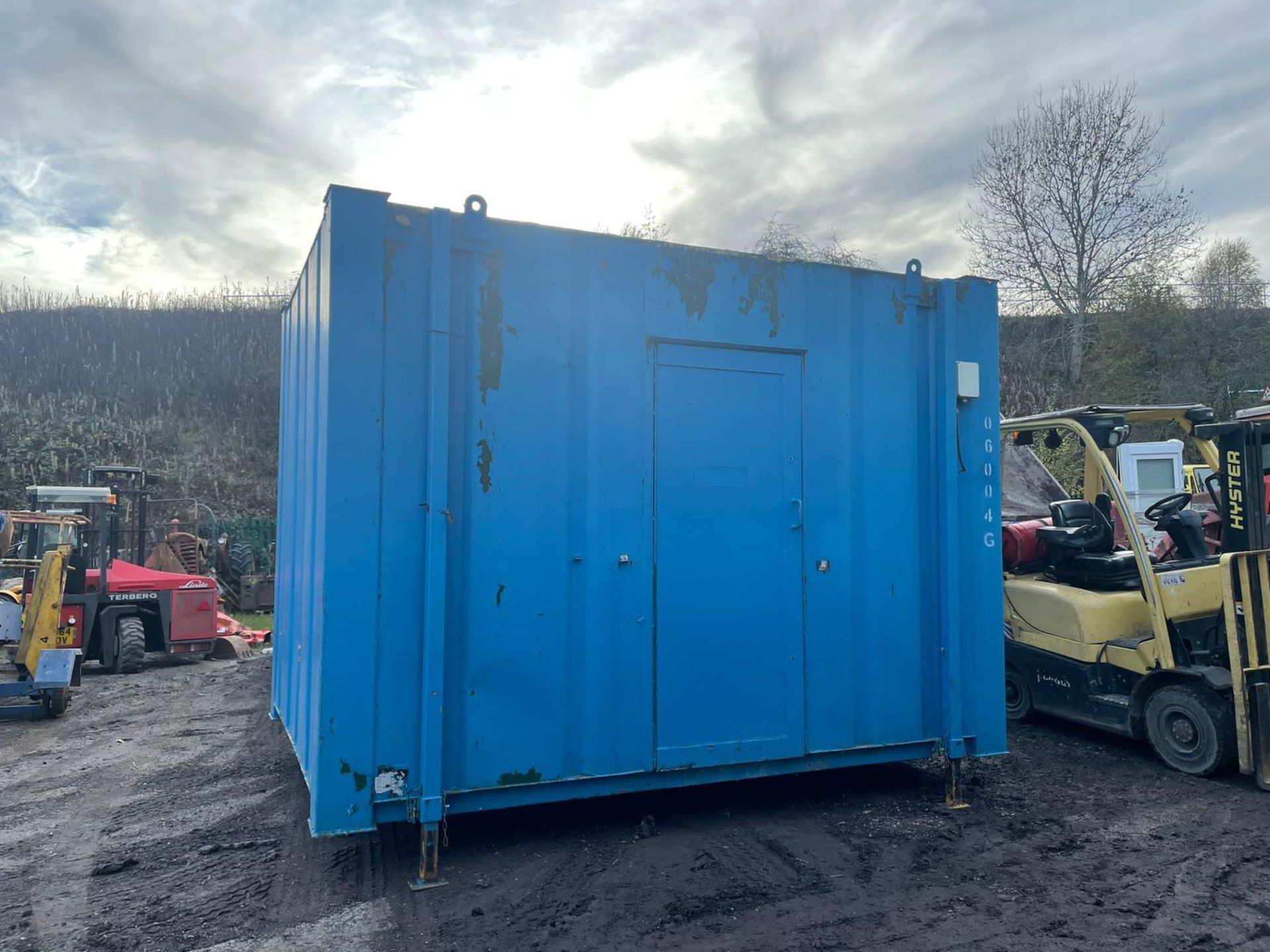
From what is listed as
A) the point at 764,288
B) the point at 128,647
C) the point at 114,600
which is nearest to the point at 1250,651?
the point at 764,288

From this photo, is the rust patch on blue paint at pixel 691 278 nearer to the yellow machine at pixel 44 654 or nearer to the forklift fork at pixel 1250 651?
the forklift fork at pixel 1250 651

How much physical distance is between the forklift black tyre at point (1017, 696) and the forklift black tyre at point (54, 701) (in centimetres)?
809

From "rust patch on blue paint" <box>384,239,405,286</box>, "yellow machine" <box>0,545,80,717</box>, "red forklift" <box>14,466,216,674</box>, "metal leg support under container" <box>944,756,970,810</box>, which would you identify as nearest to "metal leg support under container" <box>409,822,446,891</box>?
"rust patch on blue paint" <box>384,239,405,286</box>

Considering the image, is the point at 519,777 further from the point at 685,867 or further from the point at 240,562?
the point at 240,562

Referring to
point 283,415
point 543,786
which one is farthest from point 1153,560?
point 283,415

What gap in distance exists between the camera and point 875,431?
15.1 ft

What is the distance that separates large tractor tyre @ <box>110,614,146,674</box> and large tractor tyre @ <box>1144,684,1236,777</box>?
1060 cm

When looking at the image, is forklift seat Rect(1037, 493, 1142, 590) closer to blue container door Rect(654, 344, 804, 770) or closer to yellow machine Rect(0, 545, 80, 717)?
blue container door Rect(654, 344, 804, 770)

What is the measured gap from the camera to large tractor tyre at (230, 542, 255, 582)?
18703mm

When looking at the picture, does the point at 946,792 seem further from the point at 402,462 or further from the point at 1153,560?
the point at 402,462

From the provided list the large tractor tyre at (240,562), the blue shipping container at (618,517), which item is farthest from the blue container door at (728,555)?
the large tractor tyre at (240,562)

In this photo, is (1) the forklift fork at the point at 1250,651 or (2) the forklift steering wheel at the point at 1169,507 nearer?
(1) the forklift fork at the point at 1250,651

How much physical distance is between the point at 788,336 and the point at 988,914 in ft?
8.79

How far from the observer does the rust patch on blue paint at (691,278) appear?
13.8 ft
